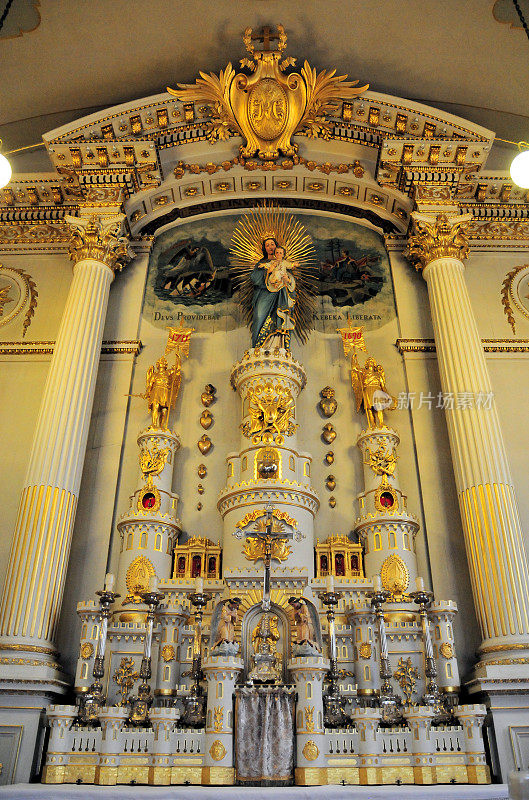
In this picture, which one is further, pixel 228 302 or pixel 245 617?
pixel 228 302

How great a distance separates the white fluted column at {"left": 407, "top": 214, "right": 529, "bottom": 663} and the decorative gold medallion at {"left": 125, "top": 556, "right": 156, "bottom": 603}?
3474 mm

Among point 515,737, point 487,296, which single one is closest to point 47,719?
point 515,737

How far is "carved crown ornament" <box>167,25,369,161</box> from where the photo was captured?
9.34 meters

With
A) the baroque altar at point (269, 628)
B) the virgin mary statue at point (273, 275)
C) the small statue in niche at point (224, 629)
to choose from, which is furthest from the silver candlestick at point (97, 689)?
the virgin mary statue at point (273, 275)

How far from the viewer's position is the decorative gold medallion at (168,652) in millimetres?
6168

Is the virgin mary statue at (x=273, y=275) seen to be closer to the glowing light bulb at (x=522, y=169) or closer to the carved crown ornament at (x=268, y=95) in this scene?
the carved crown ornament at (x=268, y=95)

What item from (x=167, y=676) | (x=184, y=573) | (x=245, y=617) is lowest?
(x=167, y=676)

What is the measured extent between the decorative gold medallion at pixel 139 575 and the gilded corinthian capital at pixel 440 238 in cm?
547

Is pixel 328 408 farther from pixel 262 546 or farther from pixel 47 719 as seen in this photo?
pixel 47 719

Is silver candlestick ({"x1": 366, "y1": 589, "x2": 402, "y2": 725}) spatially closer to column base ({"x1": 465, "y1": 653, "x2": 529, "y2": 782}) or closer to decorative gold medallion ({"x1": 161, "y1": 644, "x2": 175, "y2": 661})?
column base ({"x1": 465, "y1": 653, "x2": 529, "y2": 782})

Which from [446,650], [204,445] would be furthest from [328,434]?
[446,650]

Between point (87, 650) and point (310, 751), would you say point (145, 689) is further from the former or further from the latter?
point (310, 751)

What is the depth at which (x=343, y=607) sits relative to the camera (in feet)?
21.8

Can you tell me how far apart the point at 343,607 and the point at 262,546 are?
1028 mm
